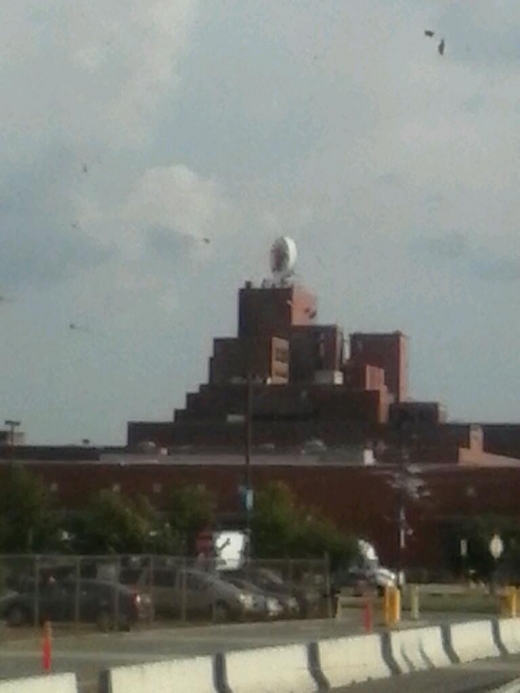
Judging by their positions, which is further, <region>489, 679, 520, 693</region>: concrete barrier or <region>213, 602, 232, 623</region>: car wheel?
<region>213, 602, 232, 623</region>: car wheel

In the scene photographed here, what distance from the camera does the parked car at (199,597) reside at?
164ft

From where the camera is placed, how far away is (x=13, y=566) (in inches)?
1832

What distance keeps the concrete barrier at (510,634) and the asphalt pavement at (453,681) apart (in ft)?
14.6

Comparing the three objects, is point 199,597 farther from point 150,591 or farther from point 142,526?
point 142,526

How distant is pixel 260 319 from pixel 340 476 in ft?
115

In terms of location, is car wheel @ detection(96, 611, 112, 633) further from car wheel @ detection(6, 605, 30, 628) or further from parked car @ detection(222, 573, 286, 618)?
parked car @ detection(222, 573, 286, 618)

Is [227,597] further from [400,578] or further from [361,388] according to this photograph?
[361,388]

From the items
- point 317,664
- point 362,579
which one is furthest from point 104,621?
point 362,579

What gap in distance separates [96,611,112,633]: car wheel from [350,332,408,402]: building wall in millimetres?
94054

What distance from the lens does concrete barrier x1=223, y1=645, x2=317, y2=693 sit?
2472 centimetres

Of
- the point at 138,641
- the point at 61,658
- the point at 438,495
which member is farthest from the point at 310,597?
the point at 438,495

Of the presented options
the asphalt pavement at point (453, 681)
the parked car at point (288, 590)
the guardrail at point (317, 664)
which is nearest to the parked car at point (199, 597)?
the parked car at point (288, 590)

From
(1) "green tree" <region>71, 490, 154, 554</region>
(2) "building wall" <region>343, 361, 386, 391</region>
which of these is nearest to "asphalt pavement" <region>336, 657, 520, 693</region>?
(1) "green tree" <region>71, 490, 154, 554</region>

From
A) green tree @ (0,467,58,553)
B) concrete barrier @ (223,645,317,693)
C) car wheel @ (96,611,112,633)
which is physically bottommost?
car wheel @ (96,611,112,633)
